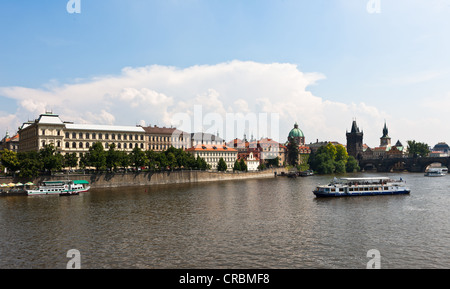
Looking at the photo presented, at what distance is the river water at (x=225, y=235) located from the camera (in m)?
29.8

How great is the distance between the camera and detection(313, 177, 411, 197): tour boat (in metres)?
73.9

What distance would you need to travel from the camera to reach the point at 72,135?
12144 cm

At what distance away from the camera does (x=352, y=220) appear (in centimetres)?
4703

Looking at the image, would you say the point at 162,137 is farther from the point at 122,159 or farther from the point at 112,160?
the point at 112,160

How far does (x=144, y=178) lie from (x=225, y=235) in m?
75.4

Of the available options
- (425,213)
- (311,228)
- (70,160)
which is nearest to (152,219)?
(311,228)

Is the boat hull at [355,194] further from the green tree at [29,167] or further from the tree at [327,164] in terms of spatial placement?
the tree at [327,164]

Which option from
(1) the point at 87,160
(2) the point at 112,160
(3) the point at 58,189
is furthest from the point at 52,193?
(2) the point at 112,160

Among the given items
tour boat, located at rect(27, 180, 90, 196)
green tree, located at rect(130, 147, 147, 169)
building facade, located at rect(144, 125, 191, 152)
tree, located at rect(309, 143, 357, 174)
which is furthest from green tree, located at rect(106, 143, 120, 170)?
tree, located at rect(309, 143, 357, 174)

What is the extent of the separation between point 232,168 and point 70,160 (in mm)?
85427

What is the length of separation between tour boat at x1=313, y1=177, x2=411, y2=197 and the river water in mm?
10913

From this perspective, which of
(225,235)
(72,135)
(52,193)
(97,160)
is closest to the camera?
(225,235)

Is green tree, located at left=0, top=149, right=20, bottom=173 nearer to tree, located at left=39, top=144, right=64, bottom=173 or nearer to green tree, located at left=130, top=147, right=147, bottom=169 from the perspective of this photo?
tree, located at left=39, top=144, right=64, bottom=173
